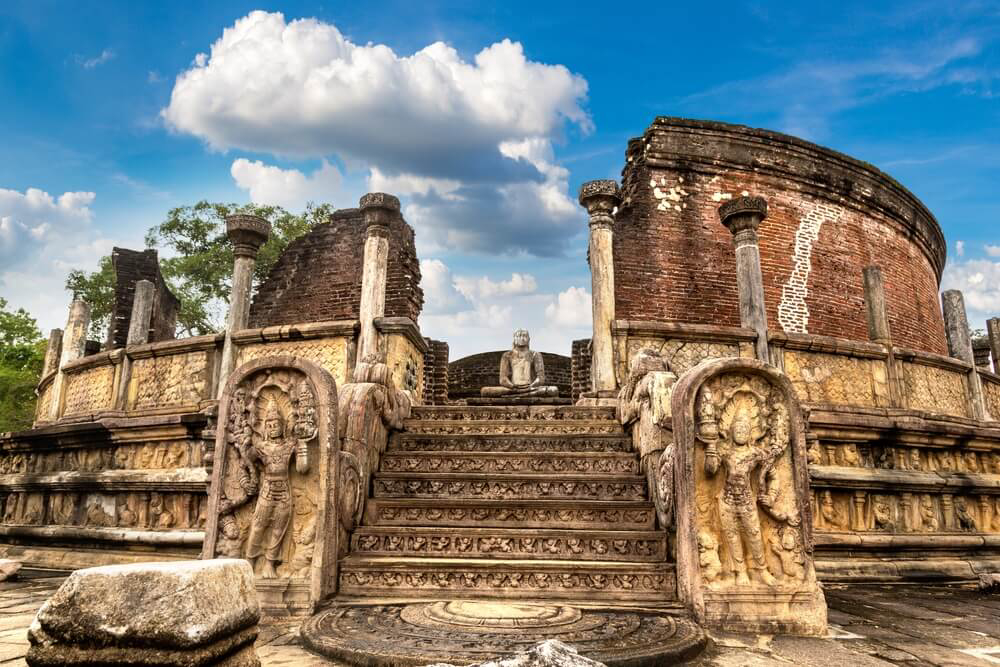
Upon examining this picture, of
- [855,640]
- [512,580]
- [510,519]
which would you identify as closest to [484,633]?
[512,580]

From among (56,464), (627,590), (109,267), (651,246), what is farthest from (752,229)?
(109,267)

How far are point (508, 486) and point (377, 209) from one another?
14.6 ft

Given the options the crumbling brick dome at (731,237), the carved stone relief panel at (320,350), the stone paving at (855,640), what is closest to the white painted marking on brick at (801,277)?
the crumbling brick dome at (731,237)

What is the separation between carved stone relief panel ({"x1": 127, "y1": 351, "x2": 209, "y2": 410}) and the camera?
24.6 feet

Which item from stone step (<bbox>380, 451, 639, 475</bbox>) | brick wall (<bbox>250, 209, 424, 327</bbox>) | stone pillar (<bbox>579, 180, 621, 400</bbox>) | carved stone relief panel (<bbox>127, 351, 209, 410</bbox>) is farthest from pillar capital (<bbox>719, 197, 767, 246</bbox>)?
brick wall (<bbox>250, 209, 424, 327</bbox>)

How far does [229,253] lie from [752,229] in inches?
892

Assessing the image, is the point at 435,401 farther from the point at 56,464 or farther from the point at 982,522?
the point at 982,522

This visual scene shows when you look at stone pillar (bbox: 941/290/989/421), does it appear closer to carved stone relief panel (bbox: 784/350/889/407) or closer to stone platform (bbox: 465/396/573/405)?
carved stone relief panel (bbox: 784/350/889/407)

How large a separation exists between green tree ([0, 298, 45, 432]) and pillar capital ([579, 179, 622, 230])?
22.3m

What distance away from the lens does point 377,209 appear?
7953 mm

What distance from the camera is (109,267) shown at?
2567 centimetres

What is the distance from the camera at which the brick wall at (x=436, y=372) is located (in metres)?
12.9

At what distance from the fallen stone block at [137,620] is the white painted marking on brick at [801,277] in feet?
41.5

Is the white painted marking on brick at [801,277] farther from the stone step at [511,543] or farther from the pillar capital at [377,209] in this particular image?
the stone step at [511,543]
